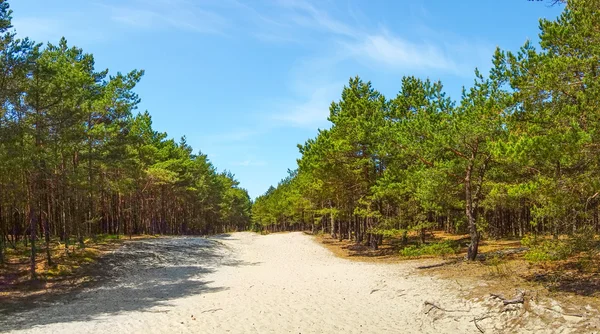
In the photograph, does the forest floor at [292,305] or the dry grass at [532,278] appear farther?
the dry grass at [532,278]

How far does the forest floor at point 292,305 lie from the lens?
35.2 ft

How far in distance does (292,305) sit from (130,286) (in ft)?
33.1

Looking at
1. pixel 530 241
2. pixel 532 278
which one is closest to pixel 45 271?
pixel 530 241

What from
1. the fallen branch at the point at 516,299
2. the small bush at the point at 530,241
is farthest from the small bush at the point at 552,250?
the fallen branch at the point at 516,299

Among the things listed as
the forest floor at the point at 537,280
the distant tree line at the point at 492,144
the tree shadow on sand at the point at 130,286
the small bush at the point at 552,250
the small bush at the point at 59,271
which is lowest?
the tree shadow on sand at the point at 130,286

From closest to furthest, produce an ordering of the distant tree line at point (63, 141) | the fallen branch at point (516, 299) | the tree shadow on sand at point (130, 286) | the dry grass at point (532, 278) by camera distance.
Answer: the fallen branch at point (516, 299)
the dry grass at point (532, 278)
the tree shadow on sand at point (130, 286)
the distant tree line at point (63, 141)

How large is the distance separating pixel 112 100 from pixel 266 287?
19483 mm

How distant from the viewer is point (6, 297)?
16797 mm

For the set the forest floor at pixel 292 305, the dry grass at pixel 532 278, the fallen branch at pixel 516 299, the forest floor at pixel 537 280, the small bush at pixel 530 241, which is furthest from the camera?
the small bush at pixel 530 241

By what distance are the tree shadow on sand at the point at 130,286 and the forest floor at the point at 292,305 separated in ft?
0.17

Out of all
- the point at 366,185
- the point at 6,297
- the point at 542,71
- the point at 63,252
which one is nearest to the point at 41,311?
the point at 6,297

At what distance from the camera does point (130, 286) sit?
19.8 m

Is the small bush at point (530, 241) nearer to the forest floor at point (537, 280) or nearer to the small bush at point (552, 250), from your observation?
the small bush at point (552, 250)

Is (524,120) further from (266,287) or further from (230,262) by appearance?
(230,262)
